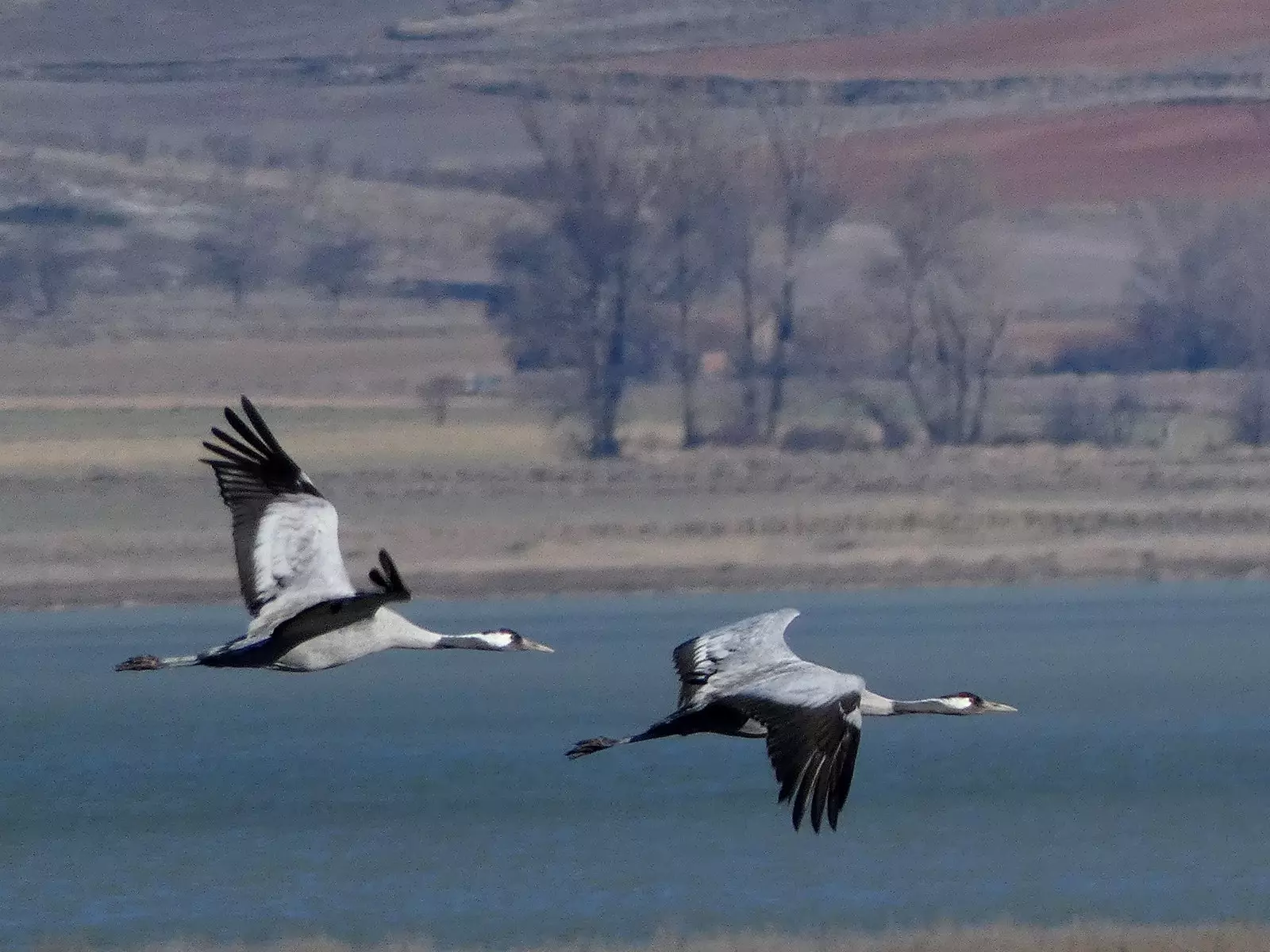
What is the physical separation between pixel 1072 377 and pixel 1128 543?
27.2 meters

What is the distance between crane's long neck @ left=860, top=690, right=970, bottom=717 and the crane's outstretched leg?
55 centimetres

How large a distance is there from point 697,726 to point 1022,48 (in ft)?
323

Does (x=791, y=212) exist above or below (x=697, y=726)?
above

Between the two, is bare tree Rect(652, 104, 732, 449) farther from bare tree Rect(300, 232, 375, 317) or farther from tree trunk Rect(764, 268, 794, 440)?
bare tree Rect(300, 232, 375, 317)

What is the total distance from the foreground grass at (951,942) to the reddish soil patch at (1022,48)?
286 ft

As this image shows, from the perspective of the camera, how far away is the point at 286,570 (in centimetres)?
1509

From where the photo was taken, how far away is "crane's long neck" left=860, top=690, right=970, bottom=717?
1474 cm

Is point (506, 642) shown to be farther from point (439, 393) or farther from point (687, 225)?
point (439, 393)

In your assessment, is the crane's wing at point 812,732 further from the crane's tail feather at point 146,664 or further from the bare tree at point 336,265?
the bare tree at point 336,265

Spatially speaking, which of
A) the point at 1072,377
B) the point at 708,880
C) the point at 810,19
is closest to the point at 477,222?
the point at 810,19

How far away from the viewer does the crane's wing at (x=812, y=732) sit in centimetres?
1235

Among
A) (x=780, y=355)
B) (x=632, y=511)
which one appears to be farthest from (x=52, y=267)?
(x=632, y=511)

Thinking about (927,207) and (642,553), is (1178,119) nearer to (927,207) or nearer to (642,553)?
(927,207)

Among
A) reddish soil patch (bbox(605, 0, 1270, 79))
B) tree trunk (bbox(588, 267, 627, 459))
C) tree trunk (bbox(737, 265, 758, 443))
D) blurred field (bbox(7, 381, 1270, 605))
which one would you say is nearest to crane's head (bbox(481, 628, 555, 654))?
blurred field (bbox(7, 381, 1270, 605))
